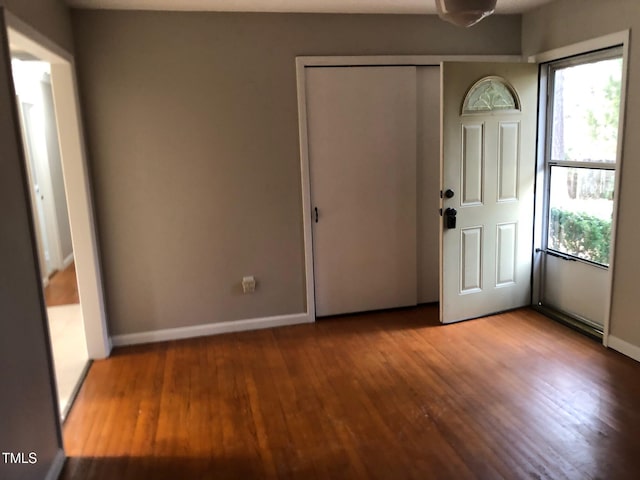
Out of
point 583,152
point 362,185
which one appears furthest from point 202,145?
point 583,152

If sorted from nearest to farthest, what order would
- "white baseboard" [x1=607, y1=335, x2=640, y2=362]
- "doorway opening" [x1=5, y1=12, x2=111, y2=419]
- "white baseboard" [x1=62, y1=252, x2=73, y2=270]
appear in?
1. "doorway opening" [x1=5, y1=12, x2=111, y2=419]
2. "white baseboard" [x1=607, y1=335, x2=640, y2=362]
3. "white baseboard" [x1=62, y1=252, x2=73, y2=270]

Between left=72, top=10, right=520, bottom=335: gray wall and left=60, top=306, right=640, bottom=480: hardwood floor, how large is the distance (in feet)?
1.45

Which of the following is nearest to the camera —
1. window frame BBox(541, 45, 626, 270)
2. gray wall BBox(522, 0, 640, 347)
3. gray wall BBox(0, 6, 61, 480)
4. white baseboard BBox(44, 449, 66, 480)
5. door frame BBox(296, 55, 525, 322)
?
gray wall BBox(0, 6, 61, 480)

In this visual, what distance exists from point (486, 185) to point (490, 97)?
0.65 metres

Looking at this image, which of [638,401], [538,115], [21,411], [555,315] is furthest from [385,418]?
[538,115]

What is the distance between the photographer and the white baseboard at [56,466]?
7.30 ft

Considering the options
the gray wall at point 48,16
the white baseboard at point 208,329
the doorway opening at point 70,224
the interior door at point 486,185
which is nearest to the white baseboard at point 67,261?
the doorway opening at point 70,224

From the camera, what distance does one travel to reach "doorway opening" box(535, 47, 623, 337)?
3463 millimetres

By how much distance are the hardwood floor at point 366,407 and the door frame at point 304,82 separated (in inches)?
18.0

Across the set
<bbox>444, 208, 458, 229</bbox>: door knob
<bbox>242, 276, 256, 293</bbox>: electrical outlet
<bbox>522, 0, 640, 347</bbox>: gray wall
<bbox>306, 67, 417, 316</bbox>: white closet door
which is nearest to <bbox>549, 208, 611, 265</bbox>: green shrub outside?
<bbox>522, 0, 640, 347</bbox>: gray wall

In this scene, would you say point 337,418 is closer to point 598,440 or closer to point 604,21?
point 598,440

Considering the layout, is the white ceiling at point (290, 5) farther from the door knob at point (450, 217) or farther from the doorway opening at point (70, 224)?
the door knob at point (450, 217)

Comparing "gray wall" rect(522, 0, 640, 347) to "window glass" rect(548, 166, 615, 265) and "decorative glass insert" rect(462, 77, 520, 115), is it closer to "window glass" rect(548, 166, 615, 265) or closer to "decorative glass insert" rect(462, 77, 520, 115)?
"window glass" rect(548, 166, 615, 265)

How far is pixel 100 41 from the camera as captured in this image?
3.43 m
